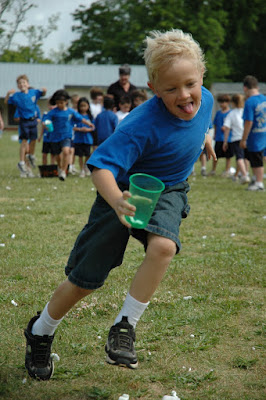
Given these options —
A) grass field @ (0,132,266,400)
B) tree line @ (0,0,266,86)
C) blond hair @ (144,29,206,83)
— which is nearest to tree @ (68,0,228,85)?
tree line @ (0,0,266,86)

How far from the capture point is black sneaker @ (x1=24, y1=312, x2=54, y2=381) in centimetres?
304

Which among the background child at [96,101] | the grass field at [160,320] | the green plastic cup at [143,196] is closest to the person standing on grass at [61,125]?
the background child at [96,101]

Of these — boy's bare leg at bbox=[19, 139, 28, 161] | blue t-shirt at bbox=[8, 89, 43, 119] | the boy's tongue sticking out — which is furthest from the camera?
blue t-shirt at bbox=[8, 89, 43, 119]

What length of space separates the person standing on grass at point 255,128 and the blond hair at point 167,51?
27.2 ft

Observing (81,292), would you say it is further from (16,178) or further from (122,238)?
(16,178)

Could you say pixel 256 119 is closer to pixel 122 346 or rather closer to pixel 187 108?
pixel 187 108

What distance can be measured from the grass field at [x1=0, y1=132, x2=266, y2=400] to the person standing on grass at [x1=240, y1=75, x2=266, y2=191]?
4.04 metres

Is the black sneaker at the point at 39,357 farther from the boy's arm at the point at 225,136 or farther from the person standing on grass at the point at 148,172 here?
the boy's arm at the point at 225,136

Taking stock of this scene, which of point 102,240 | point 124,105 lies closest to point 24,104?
point 124,105

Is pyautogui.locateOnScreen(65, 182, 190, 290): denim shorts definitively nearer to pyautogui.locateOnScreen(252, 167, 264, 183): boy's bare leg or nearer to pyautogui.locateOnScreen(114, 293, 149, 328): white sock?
pyautogui.locateOnScreen(114, 293, 149, 328): white sock

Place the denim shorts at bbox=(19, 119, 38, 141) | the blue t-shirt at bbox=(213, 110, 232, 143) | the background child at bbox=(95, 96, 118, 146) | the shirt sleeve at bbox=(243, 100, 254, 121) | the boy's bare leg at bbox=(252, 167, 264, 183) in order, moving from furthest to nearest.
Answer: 1. the blue t-shirt at bbox=(213, 110, 232, 143)
2. the denim shorts at bbox=(19, 119, 38, 141)
3. the background child at bbox=(95, 96, 118, 146)
4. the boy's bare leg at bbox=(252, 167, 264, 183)
5. the shirt sleeve at bbox=(243, 100, 254, 121)

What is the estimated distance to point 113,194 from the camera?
256cm

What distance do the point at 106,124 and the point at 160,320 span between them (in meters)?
9.26

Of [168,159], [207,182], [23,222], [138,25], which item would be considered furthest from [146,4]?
[168,159]
